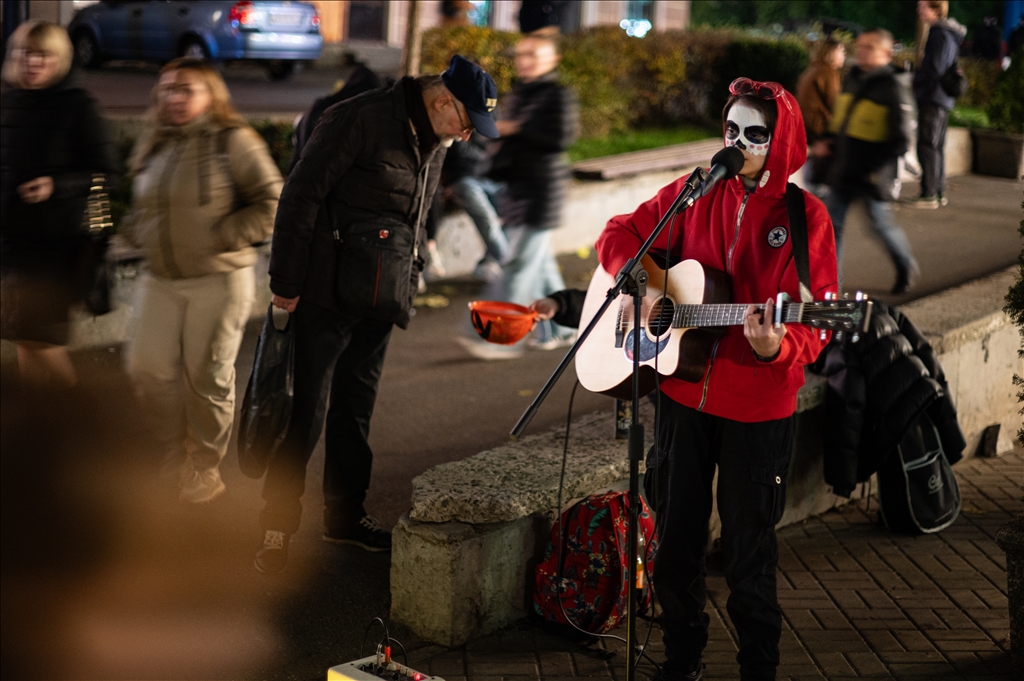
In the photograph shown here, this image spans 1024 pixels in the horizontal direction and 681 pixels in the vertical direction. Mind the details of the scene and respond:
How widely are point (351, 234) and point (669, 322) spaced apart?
4.49 feet

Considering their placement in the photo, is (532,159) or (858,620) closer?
(858,620)

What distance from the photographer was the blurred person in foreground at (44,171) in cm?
570

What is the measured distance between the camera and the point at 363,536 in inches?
205

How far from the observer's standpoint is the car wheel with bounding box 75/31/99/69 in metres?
19.7

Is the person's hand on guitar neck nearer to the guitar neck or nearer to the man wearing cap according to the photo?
the guitar neck

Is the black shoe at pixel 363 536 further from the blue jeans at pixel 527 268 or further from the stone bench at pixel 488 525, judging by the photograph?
the blue jeans at pixel 527 268

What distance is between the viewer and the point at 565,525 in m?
4.67

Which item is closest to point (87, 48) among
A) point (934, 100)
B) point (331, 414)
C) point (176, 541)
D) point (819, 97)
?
point (934, 100)

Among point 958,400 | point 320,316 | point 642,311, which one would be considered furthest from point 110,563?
point 958,400

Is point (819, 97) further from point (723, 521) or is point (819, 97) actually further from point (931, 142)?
point (723, 521)

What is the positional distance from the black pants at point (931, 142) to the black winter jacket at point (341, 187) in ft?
32.4

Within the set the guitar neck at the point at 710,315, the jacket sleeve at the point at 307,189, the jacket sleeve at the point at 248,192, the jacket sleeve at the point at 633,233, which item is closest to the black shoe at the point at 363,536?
the jacket sleeve at the point at 307,189

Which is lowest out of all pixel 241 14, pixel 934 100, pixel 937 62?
pixel 934 100

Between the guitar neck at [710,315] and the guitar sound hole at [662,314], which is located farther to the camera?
the guitar sound hole at [662,314]
